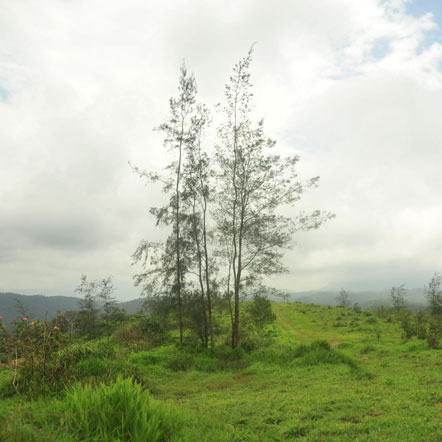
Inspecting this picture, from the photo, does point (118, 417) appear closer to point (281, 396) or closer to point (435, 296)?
point (281, 396)

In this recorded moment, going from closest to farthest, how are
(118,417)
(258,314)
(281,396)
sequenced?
(118,417) → (281,396) → (258,314)

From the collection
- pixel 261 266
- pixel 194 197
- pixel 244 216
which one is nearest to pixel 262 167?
pixel 244 216

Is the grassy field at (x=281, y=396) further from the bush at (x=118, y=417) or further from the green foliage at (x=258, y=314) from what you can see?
the green foliage at (x=258, y=314)

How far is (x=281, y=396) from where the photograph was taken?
333 inches

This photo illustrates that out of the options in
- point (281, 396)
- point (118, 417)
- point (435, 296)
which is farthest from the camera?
point (435, 296)

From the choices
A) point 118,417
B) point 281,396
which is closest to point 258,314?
point 281,396

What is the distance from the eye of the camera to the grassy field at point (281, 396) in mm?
5074

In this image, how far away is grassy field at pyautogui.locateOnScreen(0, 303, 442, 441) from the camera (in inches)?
200

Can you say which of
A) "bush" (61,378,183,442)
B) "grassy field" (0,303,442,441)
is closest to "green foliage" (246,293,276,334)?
"grassy field" (0,303,442,441)

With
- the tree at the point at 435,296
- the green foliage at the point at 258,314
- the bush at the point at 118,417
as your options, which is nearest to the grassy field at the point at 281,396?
the bush at the point at 118,417

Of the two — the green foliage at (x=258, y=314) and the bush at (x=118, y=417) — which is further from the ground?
the bush at (x=118, y=417)

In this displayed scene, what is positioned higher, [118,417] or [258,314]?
[118,417]

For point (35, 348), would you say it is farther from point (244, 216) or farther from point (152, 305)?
point (244, 216)

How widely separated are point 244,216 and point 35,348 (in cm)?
1283
